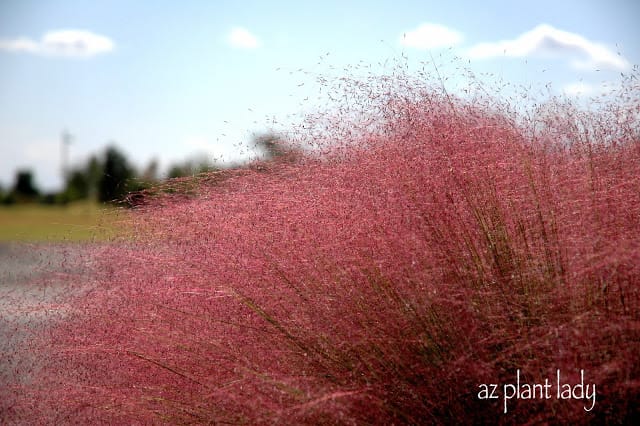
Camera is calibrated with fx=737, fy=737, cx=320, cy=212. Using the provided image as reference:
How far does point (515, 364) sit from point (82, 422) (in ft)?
5.82

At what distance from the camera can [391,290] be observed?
8.06 ft

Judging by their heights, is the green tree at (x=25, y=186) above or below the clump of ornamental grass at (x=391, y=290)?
above

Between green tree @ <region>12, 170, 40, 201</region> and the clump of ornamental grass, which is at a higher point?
green tree @ <region>12, 170, 40, 201</region>

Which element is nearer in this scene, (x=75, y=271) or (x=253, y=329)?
(x=253, y=329)

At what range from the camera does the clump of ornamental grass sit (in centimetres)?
227

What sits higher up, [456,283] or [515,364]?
[456,283]

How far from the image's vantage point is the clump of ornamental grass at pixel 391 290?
2.27 m

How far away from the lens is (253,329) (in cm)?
268

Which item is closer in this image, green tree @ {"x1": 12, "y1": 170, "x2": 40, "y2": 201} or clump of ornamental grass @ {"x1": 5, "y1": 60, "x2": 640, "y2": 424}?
clump of ornamental grass @ {"x1": 5, "y1": 60, "x2": 640, "y2": 424}

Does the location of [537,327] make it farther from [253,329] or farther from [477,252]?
[253,329]

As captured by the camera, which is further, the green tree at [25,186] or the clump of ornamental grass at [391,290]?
the green tree at [25,186]

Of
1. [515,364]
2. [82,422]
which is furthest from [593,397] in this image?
[82,422]

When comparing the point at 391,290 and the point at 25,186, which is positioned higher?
the point at 25,186

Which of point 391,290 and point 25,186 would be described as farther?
point 25,186
